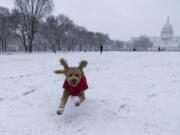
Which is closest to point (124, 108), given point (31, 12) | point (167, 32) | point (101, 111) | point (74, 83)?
point (101, 111)

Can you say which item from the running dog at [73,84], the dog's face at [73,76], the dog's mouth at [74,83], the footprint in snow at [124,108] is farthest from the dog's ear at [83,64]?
the footprint in snow at [124,108]

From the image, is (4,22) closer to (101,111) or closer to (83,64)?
(83,64)

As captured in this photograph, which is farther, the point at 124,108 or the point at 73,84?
the point at 124,108

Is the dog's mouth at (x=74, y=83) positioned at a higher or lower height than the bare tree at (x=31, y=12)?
lower

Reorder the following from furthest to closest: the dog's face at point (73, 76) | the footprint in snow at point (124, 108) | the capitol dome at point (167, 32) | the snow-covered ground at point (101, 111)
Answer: the capitol dome at point (167, 32), the footprint in snow at point (124, 108), the dog's face at point (73, 76), the snow-covered ground at point (101, 111)

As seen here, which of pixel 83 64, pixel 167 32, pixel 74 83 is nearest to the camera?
pixel 74 83

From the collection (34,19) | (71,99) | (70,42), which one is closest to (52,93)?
(71,99)

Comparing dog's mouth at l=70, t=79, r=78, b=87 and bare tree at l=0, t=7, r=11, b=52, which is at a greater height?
bare tree at l=0, t=7, r=11, b=52

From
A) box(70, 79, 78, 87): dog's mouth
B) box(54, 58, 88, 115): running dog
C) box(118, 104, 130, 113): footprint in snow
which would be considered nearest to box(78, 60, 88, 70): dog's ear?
box(54, 58, 88, 115): running dog

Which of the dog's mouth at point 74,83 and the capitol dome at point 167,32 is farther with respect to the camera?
the capitol dome at point 167,32

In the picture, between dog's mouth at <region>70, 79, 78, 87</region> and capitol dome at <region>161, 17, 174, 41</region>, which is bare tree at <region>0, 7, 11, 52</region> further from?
capitol dome at <region>161, 17, 174, 41</region>

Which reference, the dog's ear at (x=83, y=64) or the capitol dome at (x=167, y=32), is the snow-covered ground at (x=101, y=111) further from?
the capitol dome at (x=167, y=32)

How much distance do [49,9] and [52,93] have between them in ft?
117

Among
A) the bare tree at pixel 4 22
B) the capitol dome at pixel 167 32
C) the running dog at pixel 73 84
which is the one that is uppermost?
the capitol dome at pixel 167 32
